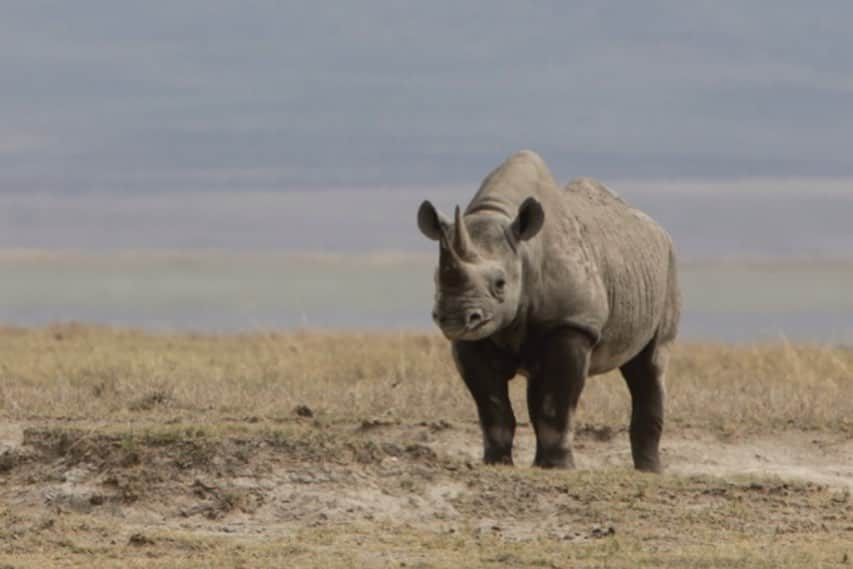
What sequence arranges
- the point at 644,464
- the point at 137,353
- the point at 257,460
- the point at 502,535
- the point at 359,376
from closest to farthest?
1. the point at 502,535
2. the point at 257,460
3. the point at 644,464
4. the point at 359,376
5. the point at 137,353

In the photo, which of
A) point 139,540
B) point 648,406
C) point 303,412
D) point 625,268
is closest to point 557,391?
point 625,268

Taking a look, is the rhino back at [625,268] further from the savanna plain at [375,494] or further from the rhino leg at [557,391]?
the savanna plain at [375,494]

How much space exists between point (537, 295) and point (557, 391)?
64cm

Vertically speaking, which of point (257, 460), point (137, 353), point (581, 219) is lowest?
point (137, 353)

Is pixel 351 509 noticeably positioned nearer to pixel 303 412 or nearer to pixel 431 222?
pixel 431 222

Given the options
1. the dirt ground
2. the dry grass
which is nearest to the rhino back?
the dirt ground

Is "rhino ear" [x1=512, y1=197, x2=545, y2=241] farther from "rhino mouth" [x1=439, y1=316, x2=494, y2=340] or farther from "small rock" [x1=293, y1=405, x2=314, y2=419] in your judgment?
"small rock" [x1=293, y1=405, x2=314, y2=419]

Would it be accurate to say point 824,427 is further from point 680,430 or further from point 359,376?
point 359,376

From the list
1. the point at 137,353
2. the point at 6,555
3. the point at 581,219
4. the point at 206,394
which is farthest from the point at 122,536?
the point at 137,353

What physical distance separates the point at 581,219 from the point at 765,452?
12.3 feet

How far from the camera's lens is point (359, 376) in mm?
22109

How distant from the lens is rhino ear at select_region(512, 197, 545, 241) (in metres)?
12.8

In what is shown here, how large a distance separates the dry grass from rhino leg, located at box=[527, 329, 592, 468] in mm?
3172

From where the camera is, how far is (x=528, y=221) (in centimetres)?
1278
